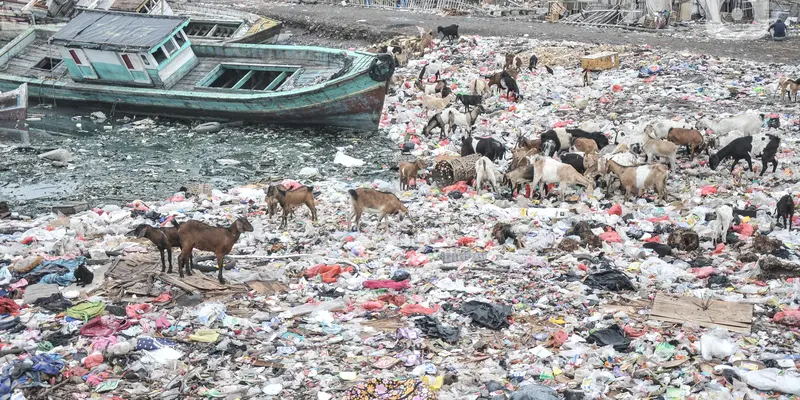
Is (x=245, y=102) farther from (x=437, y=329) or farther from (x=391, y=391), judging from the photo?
(x=391, y=391)

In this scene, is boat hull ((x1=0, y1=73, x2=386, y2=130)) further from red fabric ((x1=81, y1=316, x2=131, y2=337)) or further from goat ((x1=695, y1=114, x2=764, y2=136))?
red fabric ((x1=81, y1=316, x2=131, y2=337))

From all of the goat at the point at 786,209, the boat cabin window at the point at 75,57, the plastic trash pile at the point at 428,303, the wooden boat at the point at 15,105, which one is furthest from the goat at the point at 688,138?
the wooden boat at the point at 15,105

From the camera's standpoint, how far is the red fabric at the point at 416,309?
7.27 metres

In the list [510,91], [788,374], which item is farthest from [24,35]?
[788,374]

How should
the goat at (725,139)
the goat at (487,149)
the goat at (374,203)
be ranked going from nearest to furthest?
the goat at (374,203) → the goat at (725,139) → the goat at (487,149)

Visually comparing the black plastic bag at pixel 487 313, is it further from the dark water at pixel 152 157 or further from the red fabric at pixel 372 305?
the dark water at pixel 152 157

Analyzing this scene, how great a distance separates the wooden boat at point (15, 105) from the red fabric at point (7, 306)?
39.5 feet

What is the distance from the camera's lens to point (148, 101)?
59.6ft

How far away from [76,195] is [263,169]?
312 cm

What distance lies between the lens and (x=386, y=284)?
26.0 feet

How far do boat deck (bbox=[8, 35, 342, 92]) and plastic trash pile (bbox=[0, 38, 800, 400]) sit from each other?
657 centimetres

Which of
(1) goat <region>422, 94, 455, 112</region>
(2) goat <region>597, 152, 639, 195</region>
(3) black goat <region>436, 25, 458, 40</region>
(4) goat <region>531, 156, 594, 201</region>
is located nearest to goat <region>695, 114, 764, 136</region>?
(2) goat <region>597, 152, 639, 195</region>

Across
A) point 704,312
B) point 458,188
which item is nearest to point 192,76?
point 458,188

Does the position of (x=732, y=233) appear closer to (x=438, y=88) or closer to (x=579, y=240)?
A: (x=579, y=240)
